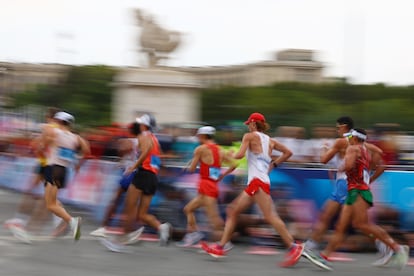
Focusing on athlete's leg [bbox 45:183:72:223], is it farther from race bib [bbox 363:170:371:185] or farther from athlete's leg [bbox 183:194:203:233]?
race bib [bbox 363:170:371:185]

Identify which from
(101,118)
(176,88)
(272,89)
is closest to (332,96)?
(272,89)

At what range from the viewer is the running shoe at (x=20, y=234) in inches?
372

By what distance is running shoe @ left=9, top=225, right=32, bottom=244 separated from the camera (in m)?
9.44

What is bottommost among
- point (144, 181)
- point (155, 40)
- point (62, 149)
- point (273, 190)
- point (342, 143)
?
point (273, 190)

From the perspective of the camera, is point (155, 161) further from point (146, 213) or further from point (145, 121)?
point (146, 213)

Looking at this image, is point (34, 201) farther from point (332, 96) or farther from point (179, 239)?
point (332, 96)

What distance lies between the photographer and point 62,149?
9312 millimetres

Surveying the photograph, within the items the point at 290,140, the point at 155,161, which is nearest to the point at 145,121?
the point at 155,161

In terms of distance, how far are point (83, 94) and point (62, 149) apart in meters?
61.1

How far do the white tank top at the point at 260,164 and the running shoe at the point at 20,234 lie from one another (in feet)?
9.80

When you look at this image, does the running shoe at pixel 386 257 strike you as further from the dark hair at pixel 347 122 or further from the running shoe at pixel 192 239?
the running shoe at pixel 192 239

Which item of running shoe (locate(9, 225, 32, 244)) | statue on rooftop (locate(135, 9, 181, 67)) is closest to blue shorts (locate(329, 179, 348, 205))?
running shoe (locate(9, 225, 32, 244))

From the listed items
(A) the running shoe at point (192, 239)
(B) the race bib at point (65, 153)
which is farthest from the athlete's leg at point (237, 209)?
(B) the race bib at point (65, 153)

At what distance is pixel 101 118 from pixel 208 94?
11.2 m
